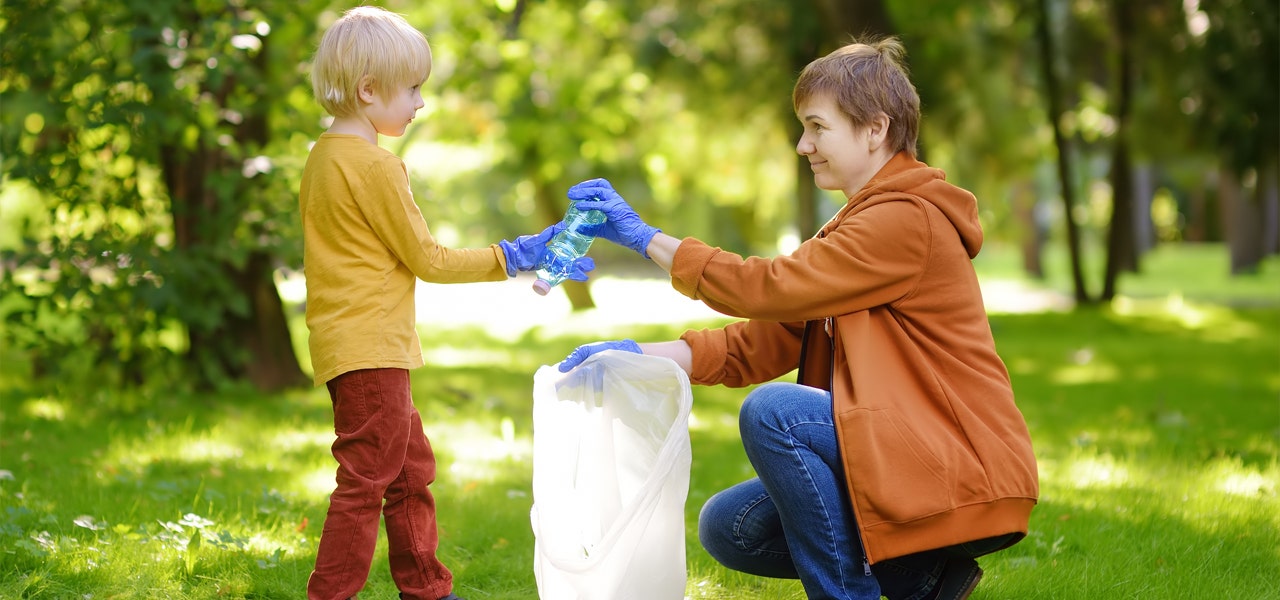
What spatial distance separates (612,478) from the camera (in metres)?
2.89

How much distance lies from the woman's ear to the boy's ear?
3.95 ft

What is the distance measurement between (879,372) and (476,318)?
522 inches

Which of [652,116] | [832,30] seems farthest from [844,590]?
[652,116]

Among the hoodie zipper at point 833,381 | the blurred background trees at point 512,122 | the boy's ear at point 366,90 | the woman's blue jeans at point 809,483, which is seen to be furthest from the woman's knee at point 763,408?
the blurred background trees at point 512,122

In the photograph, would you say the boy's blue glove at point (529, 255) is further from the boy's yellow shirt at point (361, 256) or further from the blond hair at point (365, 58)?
the blond hair at point (365, 58)

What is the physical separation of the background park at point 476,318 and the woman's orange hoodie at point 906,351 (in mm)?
768

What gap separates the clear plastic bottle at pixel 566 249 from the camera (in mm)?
2963

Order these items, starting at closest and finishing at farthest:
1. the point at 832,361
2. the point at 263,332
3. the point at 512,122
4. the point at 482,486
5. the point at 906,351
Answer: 1. the point at 906,351
2. the point at 832,361
3. the point at 482,486
4. the point at 263,332
5. the point at 512,122

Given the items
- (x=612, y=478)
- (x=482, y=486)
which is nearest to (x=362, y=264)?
(x=612, y=478)

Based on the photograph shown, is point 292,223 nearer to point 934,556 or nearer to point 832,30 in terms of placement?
point 934,556

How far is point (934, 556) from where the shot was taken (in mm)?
2814

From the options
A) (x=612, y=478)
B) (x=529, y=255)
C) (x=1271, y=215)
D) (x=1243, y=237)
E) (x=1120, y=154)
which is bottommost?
(x=1243, y=237)

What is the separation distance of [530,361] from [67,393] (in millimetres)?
3481

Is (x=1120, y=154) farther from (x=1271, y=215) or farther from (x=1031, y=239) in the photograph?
(x=1271, y=215)
